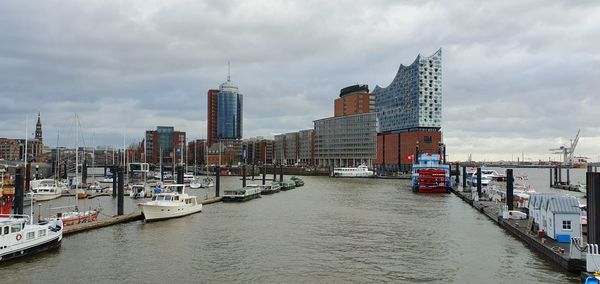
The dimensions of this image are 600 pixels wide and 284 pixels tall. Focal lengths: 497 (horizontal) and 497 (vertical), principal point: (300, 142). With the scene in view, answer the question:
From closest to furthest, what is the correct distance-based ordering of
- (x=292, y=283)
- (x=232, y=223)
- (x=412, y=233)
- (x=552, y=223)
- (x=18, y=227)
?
1. (x=292, y=283)
2. (x=18, y=227)
3. (x=552, y=223)
4. (x=412, y=233)
5. (x=232, y=223)

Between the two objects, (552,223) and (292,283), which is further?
(552,223)

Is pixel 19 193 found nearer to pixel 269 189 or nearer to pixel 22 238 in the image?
pixel 22 238

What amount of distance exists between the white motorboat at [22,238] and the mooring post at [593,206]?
3740 centimetres

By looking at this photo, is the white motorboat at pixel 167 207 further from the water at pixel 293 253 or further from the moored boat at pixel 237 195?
the moored boat at pixel 237 195

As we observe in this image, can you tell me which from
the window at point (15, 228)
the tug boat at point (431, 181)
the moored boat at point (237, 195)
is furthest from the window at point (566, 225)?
the tug boat at point (431, 181)

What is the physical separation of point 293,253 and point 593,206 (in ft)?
68.3

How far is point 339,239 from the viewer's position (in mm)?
45469

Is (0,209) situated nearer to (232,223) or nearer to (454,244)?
(232,223)

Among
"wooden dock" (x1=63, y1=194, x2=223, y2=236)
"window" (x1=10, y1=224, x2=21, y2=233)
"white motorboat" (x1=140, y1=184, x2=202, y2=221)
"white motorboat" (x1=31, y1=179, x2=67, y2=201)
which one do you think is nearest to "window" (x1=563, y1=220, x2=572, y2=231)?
"window" (x1=10, y1=224, x2=21, y2=233)

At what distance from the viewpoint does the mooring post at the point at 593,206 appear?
29016mm

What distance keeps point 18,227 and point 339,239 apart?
25851 mm

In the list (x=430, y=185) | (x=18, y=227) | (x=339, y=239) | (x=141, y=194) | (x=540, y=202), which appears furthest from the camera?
(x=430, y=185)

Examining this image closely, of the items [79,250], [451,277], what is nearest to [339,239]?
[451,277]

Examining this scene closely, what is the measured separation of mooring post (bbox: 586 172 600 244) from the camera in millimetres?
29016
